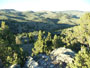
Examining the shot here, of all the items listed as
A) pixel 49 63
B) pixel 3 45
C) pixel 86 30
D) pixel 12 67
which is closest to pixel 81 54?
pixel 49 63

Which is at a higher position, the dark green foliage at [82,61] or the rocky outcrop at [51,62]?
the dark green foliage at [82,61]

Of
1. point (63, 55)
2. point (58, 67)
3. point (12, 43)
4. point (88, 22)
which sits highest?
point (88, 22)

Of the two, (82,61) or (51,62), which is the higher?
(82,61)

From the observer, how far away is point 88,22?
34.0 m

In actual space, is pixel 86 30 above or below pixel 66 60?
above

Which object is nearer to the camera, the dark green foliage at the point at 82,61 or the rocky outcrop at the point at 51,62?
the dark green foliage at the point at 82,61

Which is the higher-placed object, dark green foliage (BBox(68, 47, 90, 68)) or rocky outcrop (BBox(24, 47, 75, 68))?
dark green foliage (BBox(68, 47, 90, 68))

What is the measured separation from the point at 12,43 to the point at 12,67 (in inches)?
409

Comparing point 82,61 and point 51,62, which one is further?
point 51,62

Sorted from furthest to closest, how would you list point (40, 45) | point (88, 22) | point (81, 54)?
point (40, 45), point (88, 22), point (81, 54)

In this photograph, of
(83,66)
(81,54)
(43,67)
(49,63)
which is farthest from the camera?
(49,63)

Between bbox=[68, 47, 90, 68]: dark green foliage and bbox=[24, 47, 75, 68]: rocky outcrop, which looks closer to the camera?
bbox=[68, 47, 90, 68]: dark green foliage

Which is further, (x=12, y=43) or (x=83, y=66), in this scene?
(x=12, y=43)

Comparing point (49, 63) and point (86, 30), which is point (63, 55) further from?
point (86, 30)
